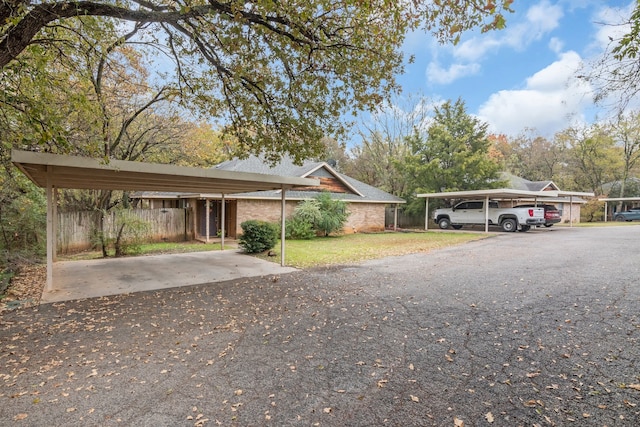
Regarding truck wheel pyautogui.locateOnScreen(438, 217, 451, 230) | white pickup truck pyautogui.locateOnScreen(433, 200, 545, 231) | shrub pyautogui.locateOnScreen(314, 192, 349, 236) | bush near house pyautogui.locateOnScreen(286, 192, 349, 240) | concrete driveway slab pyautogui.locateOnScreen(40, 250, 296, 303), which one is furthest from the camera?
truck wheel pyautogui.locateOnScreen(438, 217, 451, 230)

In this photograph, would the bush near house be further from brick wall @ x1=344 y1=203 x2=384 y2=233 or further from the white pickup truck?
the white pickup truck

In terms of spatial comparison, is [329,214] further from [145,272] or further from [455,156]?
[145,272]

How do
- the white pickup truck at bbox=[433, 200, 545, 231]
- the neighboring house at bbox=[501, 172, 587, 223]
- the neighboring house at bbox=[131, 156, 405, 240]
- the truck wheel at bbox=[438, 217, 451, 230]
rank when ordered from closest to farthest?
1. the neighboring house at bbox=[131, 156, 405, 240]
2. the white pickup truck at bbox=[433, 200, 545, 231]
3. the truck wheel at bbox=[438, 217, 451, 230]
4. the neighboring house at bbox=[501, 172, 587, 223]

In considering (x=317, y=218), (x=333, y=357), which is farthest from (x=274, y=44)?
(x=317, y=218)

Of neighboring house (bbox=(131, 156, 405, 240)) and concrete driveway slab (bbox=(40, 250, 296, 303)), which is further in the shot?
neighboring house (bbox=(131, 156, 405, 240))

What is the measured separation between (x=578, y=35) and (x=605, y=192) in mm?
41312

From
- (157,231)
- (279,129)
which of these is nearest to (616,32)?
(279,129)

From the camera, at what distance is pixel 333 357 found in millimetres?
3549

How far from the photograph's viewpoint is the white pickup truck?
17.5 m

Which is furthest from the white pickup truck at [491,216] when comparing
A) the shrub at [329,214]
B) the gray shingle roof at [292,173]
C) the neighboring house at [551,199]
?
the shrub at [329,214]

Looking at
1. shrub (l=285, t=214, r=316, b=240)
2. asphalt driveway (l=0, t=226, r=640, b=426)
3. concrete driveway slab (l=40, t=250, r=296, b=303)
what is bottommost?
concrete driveway slab (l=40, t=250, r=296, b=303)

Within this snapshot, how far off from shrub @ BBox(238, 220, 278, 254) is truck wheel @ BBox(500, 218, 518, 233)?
14.1 meters

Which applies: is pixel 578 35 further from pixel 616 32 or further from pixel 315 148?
pixel 315 148

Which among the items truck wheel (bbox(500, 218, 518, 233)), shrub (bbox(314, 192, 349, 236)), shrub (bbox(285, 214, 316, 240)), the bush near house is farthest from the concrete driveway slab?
truck wheel (bbox(500, 218, 518, 233))
